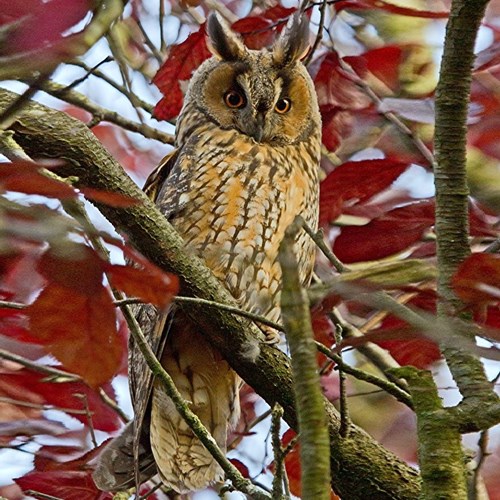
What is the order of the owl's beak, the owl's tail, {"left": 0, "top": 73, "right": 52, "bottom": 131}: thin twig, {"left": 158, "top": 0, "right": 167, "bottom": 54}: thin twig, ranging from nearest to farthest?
{"left": 0, "top": 73, "right": 52, "bottom": 131}: thin twig < the owl's tail < the owl's beak < {"left": 158, "top": 0, "right": 167, "bottom": 54}: thin twig

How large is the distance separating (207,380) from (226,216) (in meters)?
0.44

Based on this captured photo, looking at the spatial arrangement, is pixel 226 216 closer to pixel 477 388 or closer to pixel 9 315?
pixel 9 315

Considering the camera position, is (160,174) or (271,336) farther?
(160,174)

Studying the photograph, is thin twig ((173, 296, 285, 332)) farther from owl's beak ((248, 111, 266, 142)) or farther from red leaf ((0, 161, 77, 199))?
owl's beak ((248, 111, 266, 142))

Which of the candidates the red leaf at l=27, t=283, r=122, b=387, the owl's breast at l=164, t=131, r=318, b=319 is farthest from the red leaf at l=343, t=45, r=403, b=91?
the red leaf at l=27, t=283, r=122, b=387

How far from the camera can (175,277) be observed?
1163 mm

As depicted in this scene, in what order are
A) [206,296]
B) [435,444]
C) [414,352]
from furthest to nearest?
[414,352] < [206,296] < [435,444]

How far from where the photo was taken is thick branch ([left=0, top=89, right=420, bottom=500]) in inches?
73.5

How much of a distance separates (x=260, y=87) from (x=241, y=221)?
1.45ft

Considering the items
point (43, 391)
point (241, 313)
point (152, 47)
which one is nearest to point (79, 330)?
point (241, 313)

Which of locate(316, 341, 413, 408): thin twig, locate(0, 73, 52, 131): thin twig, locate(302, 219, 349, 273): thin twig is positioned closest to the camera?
locate(0, 73, 52, 131): thin twig

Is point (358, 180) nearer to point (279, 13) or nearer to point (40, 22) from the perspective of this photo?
point (279, 13)

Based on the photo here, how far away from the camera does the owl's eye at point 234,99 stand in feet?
9.83

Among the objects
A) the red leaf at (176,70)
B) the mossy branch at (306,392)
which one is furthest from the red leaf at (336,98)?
the mossy branch at (306,392)
